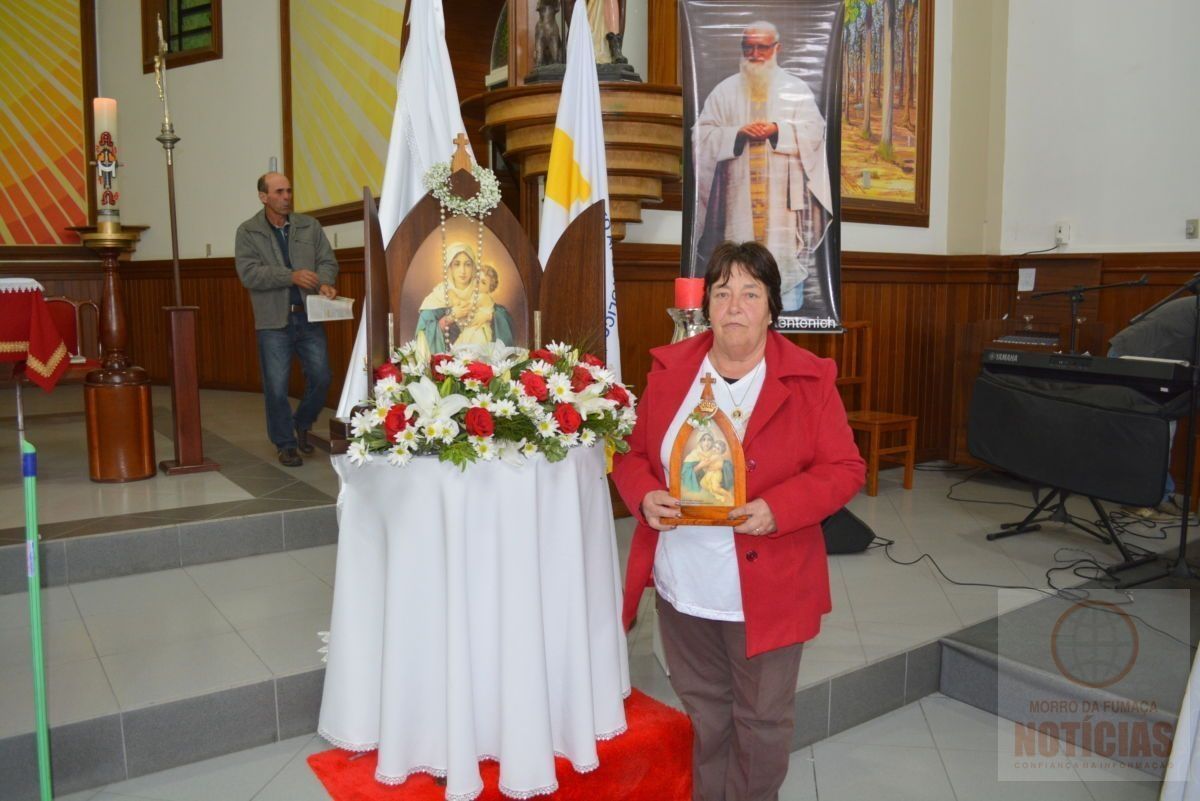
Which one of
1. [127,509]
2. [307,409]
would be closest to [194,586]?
[127,509]

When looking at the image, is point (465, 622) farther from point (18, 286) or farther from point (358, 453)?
point (18, 286)

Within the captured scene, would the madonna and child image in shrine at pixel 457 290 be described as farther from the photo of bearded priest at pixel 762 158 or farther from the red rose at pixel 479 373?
the photo of bearded priest at pixel 762 158

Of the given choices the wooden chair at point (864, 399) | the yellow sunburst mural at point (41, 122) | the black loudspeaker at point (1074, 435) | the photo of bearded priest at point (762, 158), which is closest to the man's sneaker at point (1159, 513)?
the black loudspeaker at point (1074, 435)

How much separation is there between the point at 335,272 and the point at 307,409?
2.62 feet

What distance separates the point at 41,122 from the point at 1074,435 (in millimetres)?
8645

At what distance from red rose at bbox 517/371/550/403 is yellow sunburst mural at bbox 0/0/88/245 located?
7.76m

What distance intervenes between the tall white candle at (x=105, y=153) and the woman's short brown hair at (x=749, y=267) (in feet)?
12.3

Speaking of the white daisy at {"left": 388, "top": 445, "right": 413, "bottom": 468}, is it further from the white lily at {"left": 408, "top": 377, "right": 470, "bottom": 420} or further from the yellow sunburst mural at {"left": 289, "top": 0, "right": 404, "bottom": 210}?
the yellow sunburst mural at {"left": 289, "top": 0, "right": 404, "bottom": 210}

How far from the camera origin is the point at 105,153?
15.4 ft

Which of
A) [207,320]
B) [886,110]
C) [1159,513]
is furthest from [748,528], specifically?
[207,320]

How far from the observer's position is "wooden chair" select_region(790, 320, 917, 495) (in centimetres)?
544

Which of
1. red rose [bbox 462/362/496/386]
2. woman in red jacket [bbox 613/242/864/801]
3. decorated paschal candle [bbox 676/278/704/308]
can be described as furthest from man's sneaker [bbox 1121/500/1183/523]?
red rose [bbox 462/362/496/386]

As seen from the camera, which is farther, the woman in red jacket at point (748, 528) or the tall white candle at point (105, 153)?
the tall white candle at point (105, 153)

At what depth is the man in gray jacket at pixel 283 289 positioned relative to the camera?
5.09 metres
